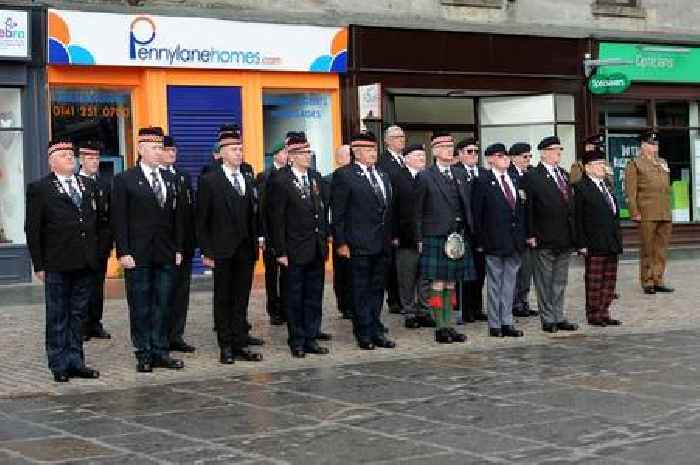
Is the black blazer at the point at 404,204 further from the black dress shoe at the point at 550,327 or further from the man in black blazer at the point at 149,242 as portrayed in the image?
the man in black blazer at the point at 149,242

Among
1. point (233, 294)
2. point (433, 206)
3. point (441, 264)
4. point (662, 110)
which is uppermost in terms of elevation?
point (662, 110)

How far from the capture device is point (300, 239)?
1112 cm

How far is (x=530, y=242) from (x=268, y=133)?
9.70m

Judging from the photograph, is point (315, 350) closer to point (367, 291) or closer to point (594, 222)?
point (367, 291)

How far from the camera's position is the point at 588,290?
13016 millimetres

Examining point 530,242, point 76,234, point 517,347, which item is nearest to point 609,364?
point 517,347

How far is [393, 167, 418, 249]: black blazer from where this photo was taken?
13.0 m

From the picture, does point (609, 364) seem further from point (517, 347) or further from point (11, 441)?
point (11, 441)

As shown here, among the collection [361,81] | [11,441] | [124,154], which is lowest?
[11,441]

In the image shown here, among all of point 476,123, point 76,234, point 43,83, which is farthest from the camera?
point 476,123

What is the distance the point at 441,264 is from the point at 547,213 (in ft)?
4.82

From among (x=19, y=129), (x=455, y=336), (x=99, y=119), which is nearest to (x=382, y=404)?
(x=455, y=336)

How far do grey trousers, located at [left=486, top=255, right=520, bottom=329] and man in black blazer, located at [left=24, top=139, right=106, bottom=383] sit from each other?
4143mm

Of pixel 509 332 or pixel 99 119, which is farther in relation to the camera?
pixel 99 119
